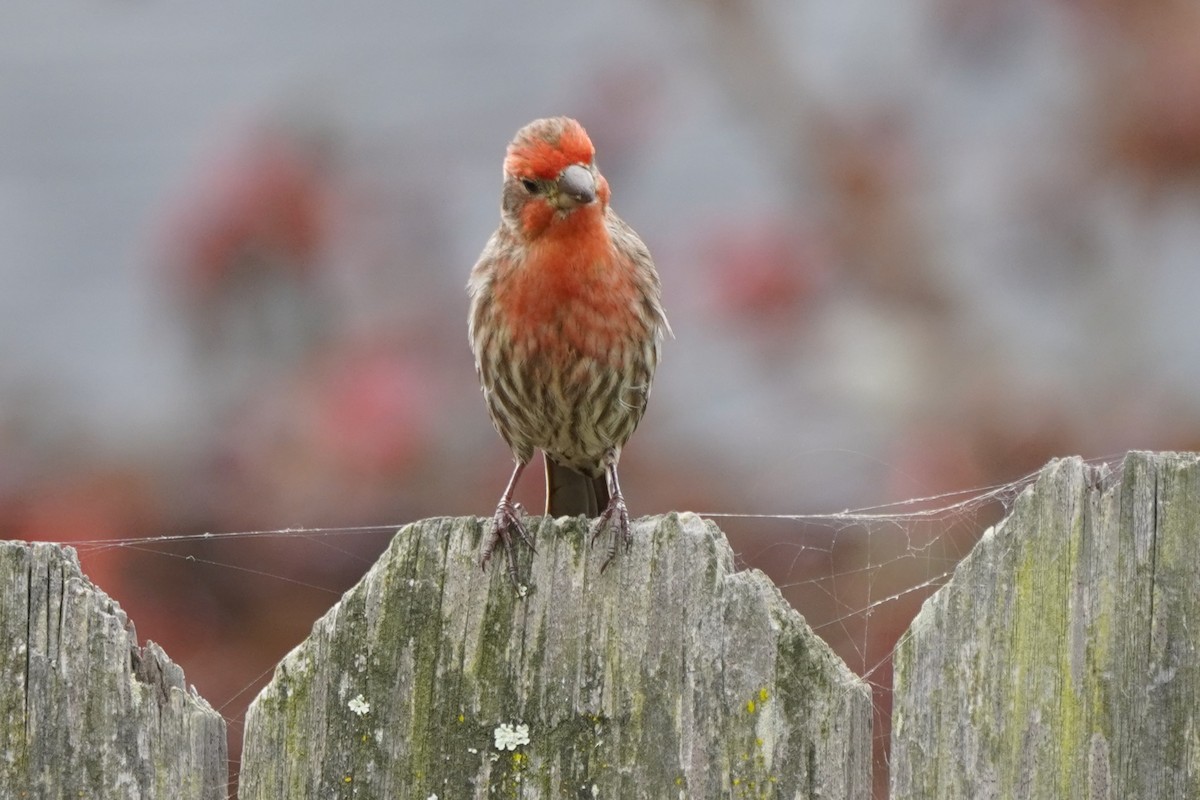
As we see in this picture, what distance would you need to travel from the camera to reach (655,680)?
106 inches

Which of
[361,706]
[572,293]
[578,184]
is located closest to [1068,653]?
[361,706]

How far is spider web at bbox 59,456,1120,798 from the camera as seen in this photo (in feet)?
14.5

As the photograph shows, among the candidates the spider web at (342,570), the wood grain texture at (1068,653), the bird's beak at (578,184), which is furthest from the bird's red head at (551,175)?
the wood grain texture at (1068,653)

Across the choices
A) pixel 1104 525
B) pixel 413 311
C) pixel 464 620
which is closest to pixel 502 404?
pixel 413 311

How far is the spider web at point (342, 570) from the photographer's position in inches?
173

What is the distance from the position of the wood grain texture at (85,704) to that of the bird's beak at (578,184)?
2.13 metres

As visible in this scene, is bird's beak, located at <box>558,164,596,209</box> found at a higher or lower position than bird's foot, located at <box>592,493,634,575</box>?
higher

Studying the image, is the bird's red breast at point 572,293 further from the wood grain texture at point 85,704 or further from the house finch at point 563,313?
the wood grain texture at point 85,704

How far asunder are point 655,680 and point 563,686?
138 millimetres

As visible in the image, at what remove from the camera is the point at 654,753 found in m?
2.70

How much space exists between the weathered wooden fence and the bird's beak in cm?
193

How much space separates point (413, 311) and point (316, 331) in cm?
28

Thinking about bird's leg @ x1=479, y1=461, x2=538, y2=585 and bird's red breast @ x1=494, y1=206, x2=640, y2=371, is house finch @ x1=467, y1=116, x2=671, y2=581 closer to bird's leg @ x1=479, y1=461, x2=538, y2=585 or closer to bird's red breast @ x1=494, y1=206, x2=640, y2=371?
bird's red breast @ x1=494, y1=206, x2=640, y2=371

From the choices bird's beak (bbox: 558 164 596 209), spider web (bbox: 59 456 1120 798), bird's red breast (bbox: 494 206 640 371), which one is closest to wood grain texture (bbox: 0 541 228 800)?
spider web (bbox: 59 456 1120 798)
